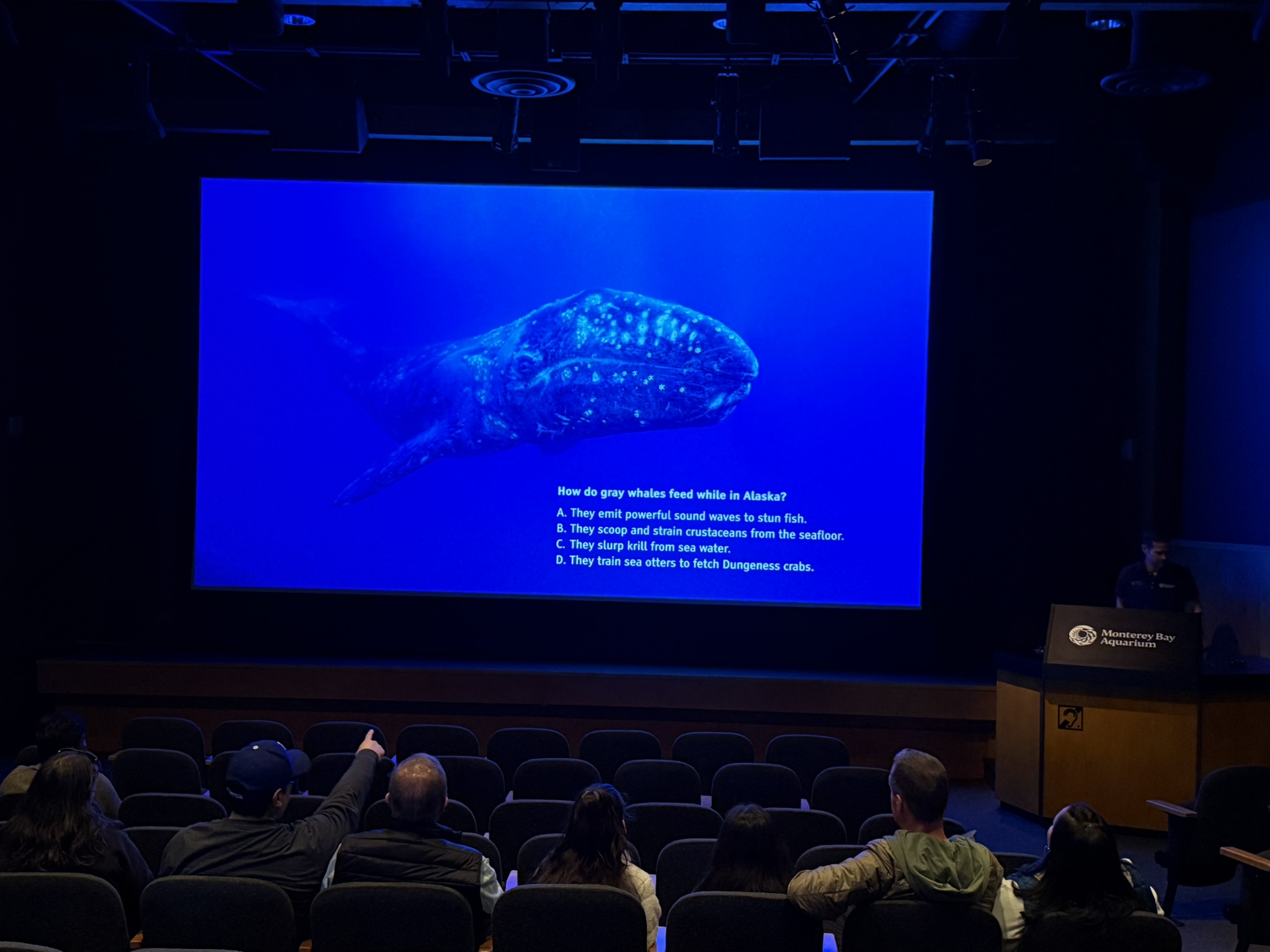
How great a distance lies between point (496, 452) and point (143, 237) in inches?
125

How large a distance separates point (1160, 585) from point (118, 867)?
623cm

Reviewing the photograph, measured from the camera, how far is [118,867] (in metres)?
3.05

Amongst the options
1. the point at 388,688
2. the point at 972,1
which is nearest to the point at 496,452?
the point at 388,688

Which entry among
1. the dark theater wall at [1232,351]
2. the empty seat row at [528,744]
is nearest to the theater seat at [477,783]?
the empty seat row at [528,744]

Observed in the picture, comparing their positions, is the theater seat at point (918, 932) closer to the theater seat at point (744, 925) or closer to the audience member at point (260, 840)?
the theater seat at point (744, 925)

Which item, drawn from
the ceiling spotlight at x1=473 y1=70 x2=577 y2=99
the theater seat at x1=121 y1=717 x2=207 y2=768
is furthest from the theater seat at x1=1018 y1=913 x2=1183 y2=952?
the ceiling spotlight at x1=473 y1=70 x2=577 y2=99

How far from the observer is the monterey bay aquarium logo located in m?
5.89

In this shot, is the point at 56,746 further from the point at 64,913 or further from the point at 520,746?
the point at 520,746

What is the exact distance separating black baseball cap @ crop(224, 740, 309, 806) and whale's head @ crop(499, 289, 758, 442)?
5.00m

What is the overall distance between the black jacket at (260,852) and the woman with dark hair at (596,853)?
0.63 m

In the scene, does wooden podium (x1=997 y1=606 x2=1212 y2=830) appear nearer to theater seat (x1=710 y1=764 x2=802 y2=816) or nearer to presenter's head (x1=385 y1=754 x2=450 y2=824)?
theater seat (x1=710 y1=764 x2=802 y2=816)

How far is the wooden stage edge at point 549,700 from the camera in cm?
730

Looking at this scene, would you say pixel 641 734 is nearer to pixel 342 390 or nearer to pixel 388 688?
pixel 388 688

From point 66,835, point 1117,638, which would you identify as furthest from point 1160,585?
point 66,835
